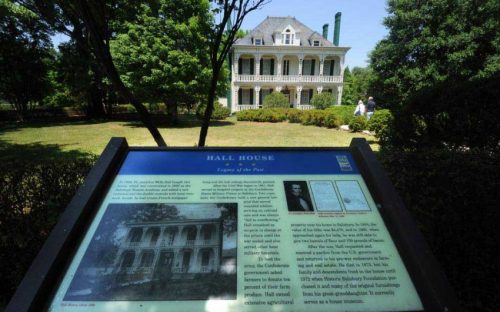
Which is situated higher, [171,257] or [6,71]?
[6,71]

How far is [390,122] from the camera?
687 centimetres

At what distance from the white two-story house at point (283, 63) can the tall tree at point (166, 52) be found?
1340cm

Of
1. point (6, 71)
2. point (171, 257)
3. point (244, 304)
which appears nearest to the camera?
point (244, 304)

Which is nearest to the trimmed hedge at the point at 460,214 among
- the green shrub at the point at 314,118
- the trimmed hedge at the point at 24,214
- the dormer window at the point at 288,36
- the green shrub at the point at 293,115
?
the trimmed hedge at the point at 24,214

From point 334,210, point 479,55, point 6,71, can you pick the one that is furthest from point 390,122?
point 6,71

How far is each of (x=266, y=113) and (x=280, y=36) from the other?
14.7 meters

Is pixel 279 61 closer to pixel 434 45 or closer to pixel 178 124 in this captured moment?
pixel 434 45

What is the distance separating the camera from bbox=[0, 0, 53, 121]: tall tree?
60.7 ft

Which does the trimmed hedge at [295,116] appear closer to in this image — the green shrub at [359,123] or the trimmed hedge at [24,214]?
the green shrub at [359,123]

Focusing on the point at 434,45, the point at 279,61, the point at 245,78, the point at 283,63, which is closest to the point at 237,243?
the point at 434,45

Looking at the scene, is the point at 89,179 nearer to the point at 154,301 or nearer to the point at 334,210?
the point at 154,301

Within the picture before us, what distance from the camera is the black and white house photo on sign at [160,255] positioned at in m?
1.60

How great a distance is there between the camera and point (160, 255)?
5.70 ft

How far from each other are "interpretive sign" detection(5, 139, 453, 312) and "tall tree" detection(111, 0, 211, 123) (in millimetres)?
16501
